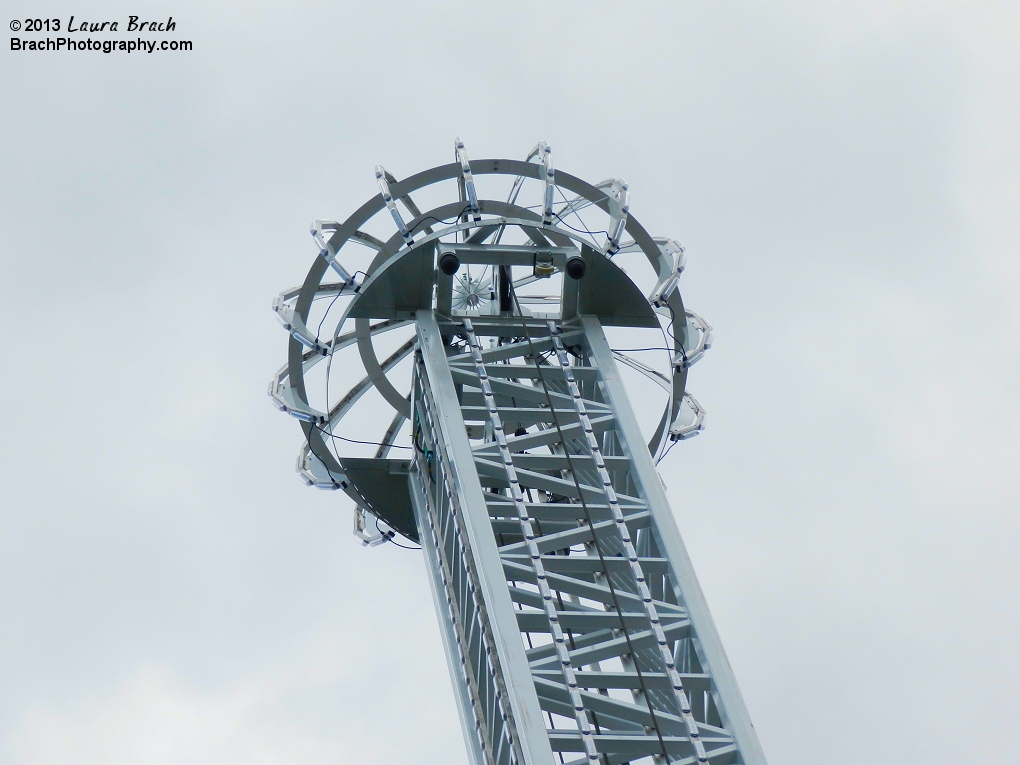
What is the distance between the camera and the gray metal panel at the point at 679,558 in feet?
59.5

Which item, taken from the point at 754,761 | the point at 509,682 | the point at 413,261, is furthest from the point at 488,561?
the point at 413,261

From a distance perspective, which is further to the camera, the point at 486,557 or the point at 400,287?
the point at 400,287

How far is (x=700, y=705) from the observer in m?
18.9

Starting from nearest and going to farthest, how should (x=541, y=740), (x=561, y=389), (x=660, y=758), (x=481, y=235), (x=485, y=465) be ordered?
1. (x=541, y=740)
2. (x=660, y=758)
3. (x=485, y=465)
4. (x=561, y=389)
5. (x=481, y=235)

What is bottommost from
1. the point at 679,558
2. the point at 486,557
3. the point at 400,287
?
the point at 679,558

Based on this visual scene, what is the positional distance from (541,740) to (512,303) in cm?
894

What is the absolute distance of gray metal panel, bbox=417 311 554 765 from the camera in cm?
1727

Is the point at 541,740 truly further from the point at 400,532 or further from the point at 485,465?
the point at 400,532

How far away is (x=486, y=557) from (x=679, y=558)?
2446 millimetres

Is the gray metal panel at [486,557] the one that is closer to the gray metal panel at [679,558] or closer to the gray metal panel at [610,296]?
the gray metal panel at [679,558]

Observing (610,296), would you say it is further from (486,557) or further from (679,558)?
(486,557)

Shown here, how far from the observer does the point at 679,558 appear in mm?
20125

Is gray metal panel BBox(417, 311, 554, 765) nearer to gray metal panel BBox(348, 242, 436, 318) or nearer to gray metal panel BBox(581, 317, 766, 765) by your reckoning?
gray metal panel BBox(348, 242, 436, 318)

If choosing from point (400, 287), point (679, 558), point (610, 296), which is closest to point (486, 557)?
point (679, 558)
